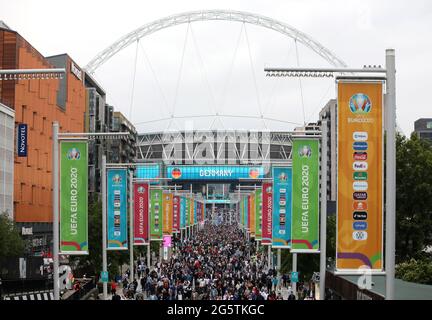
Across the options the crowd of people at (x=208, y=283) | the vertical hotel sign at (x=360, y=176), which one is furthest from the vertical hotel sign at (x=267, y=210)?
the vertical hotel sign at (x=360, y=176)

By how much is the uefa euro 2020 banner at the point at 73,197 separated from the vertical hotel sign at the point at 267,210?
21.2 m

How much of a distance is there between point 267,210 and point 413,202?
17635 millimetres

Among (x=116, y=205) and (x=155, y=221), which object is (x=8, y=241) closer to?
(x=116, y=205)

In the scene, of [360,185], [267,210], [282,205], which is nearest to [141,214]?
[267,210]

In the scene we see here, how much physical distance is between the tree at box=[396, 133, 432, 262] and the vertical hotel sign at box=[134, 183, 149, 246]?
1979cm

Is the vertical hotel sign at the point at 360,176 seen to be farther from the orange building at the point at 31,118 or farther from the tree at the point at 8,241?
the orange building at the point at 31,118

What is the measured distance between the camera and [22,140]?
7444 centimetres

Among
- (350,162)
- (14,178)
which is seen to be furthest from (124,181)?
(14,178)

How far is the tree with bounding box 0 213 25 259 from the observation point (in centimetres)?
5206

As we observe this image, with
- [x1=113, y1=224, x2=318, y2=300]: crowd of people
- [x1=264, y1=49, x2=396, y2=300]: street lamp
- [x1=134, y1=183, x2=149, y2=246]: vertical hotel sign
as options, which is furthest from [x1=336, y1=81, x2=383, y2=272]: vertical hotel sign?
[x1=134, y1=183, x2=149, y2=246]: vertical hotel sign

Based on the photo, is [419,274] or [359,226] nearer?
[359,226]

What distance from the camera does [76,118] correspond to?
A: 11012 cm

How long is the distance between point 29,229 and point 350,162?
6242 cm

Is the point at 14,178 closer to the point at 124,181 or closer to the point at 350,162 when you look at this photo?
the point at 124,181
